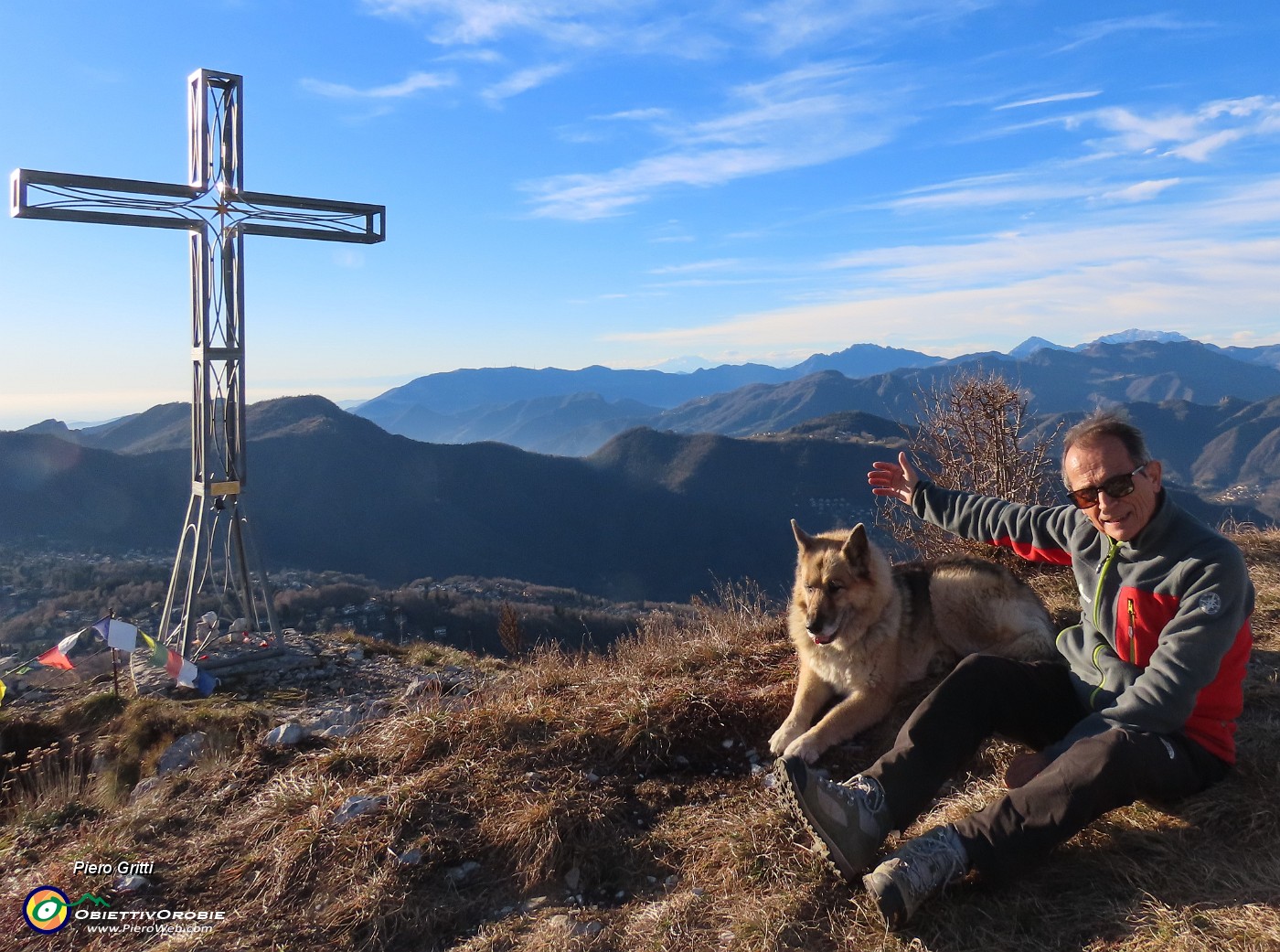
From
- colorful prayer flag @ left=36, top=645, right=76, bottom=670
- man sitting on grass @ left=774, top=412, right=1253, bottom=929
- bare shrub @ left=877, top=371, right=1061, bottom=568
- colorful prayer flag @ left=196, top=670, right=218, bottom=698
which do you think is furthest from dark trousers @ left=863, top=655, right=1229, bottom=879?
colorful prayer flag @ left=36, top=645, right=76, bottom=670

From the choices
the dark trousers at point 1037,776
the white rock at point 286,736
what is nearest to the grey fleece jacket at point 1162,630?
the dark trousers at point 1037,776

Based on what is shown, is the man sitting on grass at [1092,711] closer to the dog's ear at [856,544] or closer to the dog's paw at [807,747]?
the dog's paw at [807,747]

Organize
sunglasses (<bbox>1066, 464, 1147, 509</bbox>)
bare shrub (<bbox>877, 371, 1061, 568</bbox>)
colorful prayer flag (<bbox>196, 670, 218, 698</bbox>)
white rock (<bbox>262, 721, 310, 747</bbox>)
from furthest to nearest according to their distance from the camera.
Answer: bare shrub (<bbox>877, 371, 1061, 568</bbox>)
colorful prayer flag (<bbox>196, 670, 218, 698</bbox>)
white rock (<bbox>262, 721, 310, 747</bbox>)
sunglasses (<bbox>1066, 464, 1147, 509</bbox>)

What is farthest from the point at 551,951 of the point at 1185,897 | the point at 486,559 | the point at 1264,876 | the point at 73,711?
the point at 486,559

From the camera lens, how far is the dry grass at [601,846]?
2654 mm

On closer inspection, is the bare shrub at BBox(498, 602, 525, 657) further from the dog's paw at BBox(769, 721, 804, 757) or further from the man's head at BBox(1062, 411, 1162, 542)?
the man's head at BBox(1062, 411, 1162, 542)

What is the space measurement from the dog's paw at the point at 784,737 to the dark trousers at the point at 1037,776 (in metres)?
1.16

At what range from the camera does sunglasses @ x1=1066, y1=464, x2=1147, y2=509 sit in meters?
2.96

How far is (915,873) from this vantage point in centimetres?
263

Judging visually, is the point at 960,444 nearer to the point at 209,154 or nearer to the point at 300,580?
the point at 209,154

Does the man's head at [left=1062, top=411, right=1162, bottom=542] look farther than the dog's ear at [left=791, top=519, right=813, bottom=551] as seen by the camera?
No

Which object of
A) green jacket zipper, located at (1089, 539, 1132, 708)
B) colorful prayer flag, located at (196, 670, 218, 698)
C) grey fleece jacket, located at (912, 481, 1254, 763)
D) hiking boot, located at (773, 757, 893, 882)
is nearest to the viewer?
grey fleece jacket, located at (912, 481, 1254, 763)

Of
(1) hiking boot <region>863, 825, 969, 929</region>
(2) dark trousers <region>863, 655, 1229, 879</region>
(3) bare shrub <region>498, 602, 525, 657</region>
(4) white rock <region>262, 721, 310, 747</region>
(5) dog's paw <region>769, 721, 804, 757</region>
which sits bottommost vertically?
(3) bare shrub <region>498, 602, 525, 657</region>

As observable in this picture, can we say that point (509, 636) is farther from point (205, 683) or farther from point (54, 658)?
point (54, 658)
